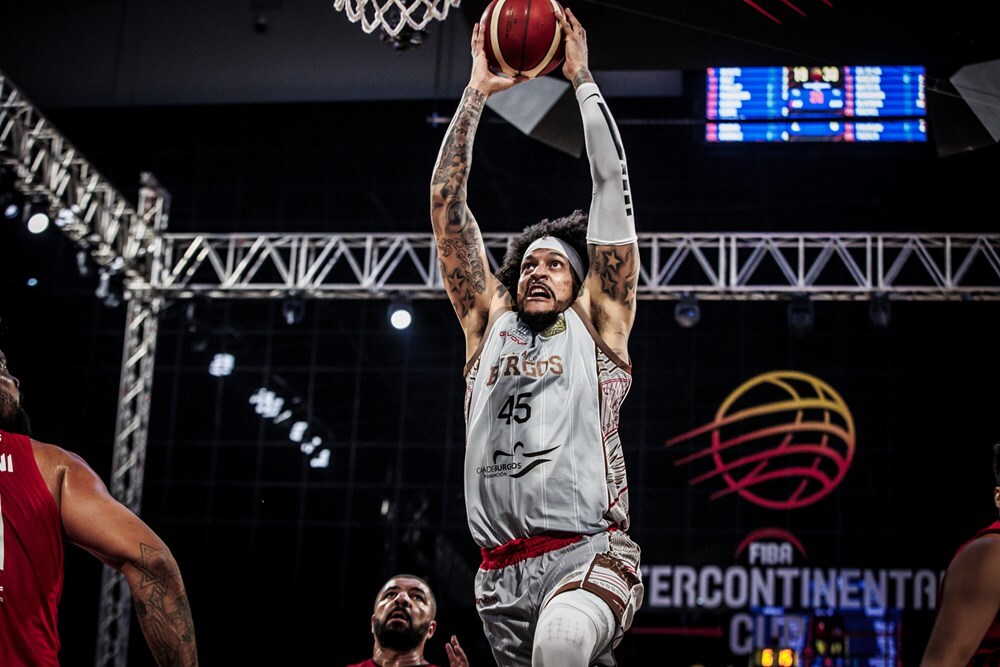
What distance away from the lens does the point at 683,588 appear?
11047 millimetres

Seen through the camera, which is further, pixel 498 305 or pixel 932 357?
pixel 932 357

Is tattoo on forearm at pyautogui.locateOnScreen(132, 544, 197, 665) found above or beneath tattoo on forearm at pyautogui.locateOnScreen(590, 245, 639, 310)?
beneath

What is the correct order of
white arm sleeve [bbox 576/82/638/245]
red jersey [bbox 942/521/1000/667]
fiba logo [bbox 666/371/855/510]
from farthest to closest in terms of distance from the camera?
1. fiba logo [bbox 666/371/855/510]
2. white arm sleeve [bbox 576/82/638/245]
3. red jersey [bbox 942/521/1000/667]

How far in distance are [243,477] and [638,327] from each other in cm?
411

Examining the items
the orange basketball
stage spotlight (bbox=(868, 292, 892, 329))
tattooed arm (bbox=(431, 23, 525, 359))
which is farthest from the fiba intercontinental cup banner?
→ the orange basketball

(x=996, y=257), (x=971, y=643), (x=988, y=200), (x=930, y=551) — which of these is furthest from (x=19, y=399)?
(x=988, y=200)

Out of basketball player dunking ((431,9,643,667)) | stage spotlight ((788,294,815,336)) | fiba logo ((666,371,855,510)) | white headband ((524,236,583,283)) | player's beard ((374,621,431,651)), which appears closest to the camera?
basketball player dunking ((431,9,643,667))

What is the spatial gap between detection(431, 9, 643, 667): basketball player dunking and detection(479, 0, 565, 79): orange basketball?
0.46 feet

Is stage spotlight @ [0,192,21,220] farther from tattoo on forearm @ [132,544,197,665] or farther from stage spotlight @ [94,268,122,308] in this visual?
tattoo on forearm @ [132,544,197,665]

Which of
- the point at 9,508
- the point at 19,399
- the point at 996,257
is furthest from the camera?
the point at 996,257

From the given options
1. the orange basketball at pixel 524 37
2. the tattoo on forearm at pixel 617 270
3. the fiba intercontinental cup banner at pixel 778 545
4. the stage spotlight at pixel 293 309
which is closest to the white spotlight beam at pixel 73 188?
the stage spotlight at pixel 293 309

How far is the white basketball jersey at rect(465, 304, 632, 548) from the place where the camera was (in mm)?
3277

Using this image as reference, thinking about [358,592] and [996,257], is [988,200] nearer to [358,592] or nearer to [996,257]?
[996,257]

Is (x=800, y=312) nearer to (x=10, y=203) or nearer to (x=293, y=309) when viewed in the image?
(x=293, y=309)
